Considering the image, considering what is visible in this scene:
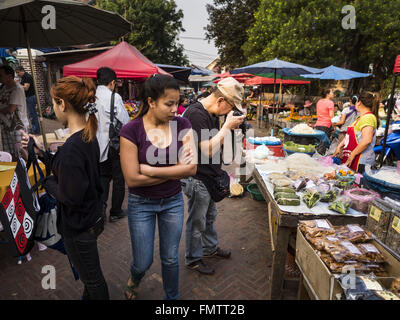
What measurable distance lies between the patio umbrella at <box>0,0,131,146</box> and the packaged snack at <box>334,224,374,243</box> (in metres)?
3.19

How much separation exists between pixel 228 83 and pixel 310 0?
1392 cm

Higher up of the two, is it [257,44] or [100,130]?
[257,44]

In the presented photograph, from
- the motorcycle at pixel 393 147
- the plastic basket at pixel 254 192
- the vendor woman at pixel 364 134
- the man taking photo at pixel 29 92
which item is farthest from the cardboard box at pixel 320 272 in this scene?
the man taking photo at pixel 29 92

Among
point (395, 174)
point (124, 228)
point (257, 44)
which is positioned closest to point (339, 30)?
point (257, 44)

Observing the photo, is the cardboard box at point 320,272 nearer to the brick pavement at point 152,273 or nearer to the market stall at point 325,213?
the market stall at point 325,213

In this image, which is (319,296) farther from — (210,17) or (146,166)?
(210,17)

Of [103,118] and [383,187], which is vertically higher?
[103,118]

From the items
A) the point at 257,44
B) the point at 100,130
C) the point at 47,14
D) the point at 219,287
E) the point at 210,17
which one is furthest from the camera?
the point at 210,17

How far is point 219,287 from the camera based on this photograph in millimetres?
2812

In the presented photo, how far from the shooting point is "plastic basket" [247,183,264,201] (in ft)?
16.4

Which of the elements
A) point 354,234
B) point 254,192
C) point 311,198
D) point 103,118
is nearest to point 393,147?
point 254,192

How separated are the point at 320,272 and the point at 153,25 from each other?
21.9 meters

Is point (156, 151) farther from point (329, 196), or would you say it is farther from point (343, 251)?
point (329, 196)

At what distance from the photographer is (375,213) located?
77.0 inches
